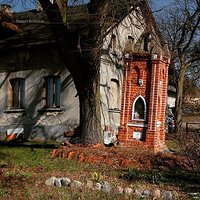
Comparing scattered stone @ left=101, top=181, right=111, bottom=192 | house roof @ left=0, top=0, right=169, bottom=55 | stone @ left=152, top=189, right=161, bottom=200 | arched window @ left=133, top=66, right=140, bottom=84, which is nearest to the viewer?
stone @ left=152, top=189, right=161, bottom=200

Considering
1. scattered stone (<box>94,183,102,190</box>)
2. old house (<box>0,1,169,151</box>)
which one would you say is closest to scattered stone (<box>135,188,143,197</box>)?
scattered stone (<box>94,183,102,190</box>)

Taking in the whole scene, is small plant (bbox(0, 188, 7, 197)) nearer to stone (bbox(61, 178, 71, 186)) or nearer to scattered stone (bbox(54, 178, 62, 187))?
scattered stone (bbox(54, 178, 62, 187))

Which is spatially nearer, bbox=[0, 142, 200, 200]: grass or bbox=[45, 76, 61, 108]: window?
bbox=[0, 142, 200, 200]: grass

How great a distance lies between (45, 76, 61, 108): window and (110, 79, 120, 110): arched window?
2.55 m

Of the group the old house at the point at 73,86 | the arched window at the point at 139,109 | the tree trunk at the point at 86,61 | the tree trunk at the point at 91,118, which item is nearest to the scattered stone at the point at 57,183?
the tree trunk at the point at 86,61

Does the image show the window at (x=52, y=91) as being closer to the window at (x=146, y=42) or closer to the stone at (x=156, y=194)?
the window at (x=146, y=42)

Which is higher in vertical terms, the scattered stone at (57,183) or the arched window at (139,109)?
the arched window at (139,109)

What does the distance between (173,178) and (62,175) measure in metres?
2.59

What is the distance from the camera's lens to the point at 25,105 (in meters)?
19.9

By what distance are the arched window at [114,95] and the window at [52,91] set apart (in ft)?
8.37

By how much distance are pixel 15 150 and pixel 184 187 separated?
7.39 m

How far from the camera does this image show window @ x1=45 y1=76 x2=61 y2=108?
19219mm

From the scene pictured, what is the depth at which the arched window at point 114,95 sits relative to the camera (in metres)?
20.0

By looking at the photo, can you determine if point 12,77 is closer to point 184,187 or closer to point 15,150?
point 15,150
